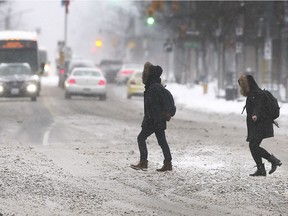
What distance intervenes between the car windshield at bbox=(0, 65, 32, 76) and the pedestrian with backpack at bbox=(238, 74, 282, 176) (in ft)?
75.7

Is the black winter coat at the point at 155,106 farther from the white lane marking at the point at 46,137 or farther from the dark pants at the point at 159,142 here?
the white lane marking at the point at 46,137

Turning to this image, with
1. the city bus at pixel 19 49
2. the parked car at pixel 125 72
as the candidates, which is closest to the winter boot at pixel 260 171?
the city bus at pixel 19 49

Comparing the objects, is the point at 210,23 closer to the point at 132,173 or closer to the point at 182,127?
the point at 182,127

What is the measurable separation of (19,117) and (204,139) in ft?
26.6

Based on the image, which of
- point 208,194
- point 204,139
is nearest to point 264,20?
point 204,139

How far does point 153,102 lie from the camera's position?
12523 millimetres

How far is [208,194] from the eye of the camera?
10344 mm

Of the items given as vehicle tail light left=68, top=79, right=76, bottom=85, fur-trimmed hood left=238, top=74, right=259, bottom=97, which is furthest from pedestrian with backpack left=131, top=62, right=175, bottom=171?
vehicle tail light left=68, top=79, right=76, bottom=85

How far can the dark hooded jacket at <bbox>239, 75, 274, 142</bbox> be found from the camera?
11.9 meters

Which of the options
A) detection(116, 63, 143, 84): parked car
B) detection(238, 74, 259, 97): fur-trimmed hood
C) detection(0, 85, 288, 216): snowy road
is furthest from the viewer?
detection(116, 63, 143, 84): parked car

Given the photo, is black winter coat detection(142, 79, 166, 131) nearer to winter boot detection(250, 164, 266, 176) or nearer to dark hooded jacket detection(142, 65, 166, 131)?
dark hooded jacket detection(142, 65, 166, 131)

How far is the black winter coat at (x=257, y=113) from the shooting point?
1184cm

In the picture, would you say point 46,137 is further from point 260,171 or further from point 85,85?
point 85,85

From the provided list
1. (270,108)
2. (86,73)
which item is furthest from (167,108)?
(86,73)
